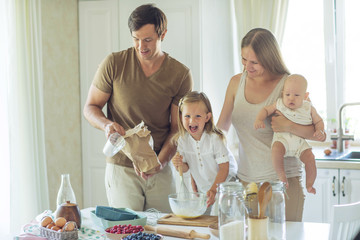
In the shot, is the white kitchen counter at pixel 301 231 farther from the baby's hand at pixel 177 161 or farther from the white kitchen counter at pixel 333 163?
the white kitchen counter at pixel 333 163

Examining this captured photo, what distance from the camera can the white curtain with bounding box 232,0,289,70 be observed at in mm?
3430

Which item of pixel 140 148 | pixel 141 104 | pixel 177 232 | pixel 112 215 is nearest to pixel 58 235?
pixel 112 215

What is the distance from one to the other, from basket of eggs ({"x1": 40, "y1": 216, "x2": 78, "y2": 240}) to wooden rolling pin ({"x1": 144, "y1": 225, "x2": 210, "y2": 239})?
0.28 meters

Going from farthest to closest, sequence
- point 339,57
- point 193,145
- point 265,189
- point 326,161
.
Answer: point 339,57 < point 326,161 < point 193,145 < point 265,189

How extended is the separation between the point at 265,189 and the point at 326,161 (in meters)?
1.64

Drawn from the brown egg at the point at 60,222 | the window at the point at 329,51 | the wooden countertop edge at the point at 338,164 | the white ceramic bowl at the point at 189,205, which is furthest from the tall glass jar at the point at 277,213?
the window at the point at 329,51

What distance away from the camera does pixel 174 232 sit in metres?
1.76

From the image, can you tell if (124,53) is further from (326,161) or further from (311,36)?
(311,36)

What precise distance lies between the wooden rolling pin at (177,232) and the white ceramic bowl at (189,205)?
0.47 ft

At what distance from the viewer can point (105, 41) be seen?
380 cm

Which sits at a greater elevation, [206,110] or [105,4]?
[105,4]

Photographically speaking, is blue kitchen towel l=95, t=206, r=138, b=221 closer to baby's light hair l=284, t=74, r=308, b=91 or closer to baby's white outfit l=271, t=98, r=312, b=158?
baby's white outfit l=271, t=98, r=312, b=158

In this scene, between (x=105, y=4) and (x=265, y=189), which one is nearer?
(x=265, y=189)

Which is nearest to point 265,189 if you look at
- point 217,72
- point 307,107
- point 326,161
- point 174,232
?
point 174,232
